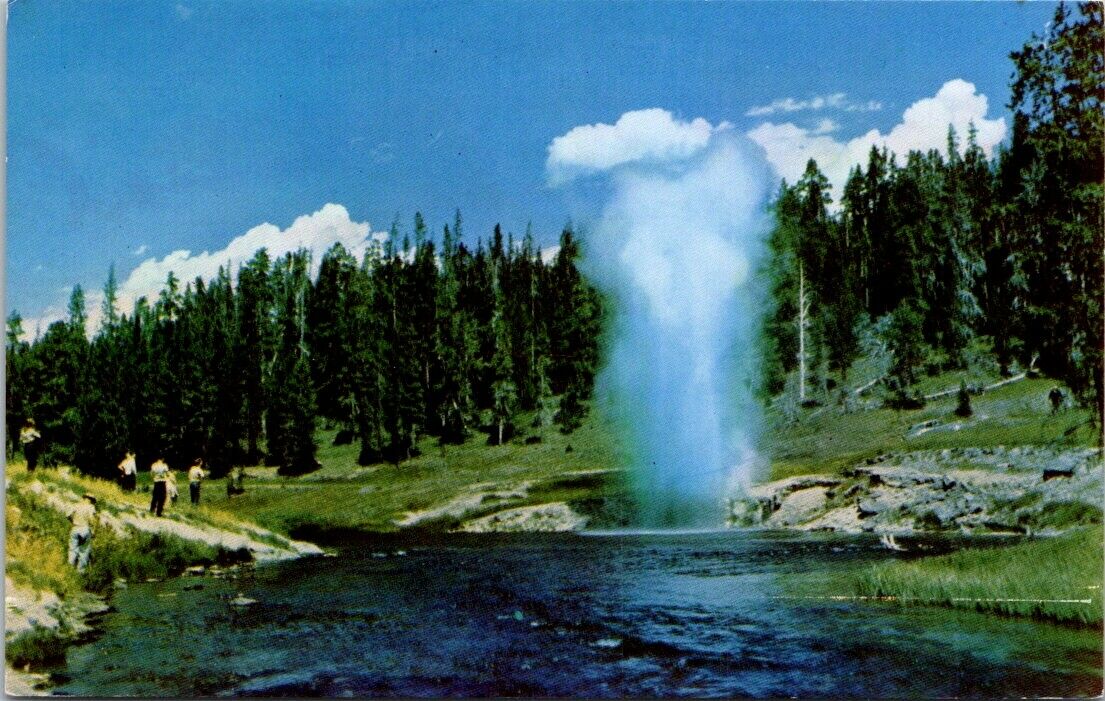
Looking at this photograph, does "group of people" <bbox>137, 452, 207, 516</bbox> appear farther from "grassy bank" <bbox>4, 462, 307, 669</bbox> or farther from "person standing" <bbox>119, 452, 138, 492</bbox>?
"grassy bank" <bbox>4, 462, 307, 669</bbox>

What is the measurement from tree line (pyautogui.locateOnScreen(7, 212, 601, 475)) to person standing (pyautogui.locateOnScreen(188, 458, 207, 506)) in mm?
436

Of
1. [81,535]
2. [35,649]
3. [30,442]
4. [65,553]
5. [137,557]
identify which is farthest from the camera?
[137,557]

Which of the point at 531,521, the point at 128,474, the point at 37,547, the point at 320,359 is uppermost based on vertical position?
the point at 320,359

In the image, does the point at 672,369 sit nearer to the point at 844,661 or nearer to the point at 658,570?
the point at 658,570

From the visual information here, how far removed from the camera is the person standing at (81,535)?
16906mm

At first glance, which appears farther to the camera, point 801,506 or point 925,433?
point 801,506

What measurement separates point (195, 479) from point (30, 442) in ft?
16.6

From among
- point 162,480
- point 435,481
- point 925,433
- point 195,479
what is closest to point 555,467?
point 435,481

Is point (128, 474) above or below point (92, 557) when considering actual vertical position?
above

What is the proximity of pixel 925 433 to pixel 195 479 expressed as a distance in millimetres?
20121

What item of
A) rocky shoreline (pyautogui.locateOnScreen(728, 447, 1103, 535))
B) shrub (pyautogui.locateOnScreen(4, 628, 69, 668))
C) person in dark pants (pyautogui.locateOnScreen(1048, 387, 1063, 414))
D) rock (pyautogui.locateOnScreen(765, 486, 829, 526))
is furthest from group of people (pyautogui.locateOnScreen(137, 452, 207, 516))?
person in dark pants (pyautogui.locateOnScreen(1048, 387, 1063, 414))

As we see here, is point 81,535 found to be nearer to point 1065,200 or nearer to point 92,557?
point 92,557

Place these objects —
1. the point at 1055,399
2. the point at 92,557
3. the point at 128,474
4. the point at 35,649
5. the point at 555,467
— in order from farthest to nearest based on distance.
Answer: the point at 555,467 < the point at 1055,399 < the point at 128,474 < the point at 92,557 < the point at 35,649

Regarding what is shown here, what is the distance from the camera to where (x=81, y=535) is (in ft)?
56.2
